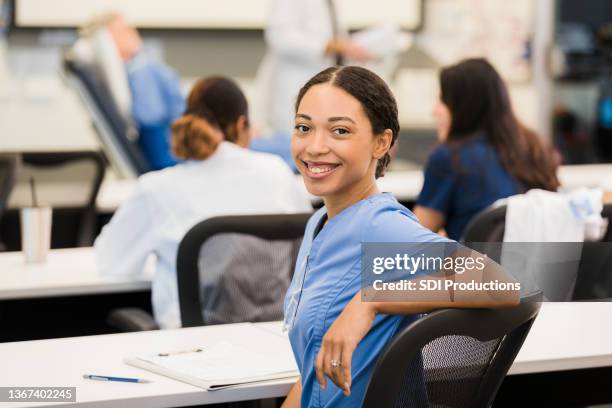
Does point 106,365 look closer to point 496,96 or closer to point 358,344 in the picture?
point 358,344

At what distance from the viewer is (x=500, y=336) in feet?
4.72

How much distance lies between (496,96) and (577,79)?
194 inches

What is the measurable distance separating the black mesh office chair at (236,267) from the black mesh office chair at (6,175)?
5.88 feet

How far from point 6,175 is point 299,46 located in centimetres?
187

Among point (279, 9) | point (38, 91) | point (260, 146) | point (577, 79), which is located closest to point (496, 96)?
point (260, 146)

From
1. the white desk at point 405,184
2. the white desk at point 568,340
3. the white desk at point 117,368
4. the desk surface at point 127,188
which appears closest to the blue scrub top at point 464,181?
the desk surface at point 127,188

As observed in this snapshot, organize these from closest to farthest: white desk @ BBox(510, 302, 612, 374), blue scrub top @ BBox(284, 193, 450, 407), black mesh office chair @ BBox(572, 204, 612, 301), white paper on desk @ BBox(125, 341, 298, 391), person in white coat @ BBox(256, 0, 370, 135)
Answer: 1. blue scrub top @ BBox(284, 193, 450, 407)
2. white paper on desk @ BBox(125, 341, 298, 391)
3. white desk @ BBox(510, 302, 612, 374)
4. black mesh office chair @ BBox(572, 204, 612, 301)
5. person in white coat @ BBox(256, 0, 370, 135)

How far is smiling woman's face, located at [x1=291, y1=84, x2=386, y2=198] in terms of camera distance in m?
1.64

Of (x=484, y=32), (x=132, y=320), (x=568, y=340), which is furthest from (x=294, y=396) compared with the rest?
(x=484, y=32)

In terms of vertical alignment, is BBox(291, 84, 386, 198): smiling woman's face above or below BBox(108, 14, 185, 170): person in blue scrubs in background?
below

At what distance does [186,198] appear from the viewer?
2.80 m

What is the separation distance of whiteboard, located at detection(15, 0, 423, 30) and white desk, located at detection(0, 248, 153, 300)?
11.7 feet

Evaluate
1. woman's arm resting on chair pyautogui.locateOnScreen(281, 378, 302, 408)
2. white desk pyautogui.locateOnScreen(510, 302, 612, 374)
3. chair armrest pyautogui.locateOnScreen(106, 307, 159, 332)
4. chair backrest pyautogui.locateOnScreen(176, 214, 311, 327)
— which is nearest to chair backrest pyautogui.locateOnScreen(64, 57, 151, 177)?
chair armrest pyautogui.locateOnScreen(106, 307, 159, 332)

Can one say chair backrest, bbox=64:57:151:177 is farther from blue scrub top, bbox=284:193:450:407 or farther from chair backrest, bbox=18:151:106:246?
blue scrub top, bbox=284:193:450:407
